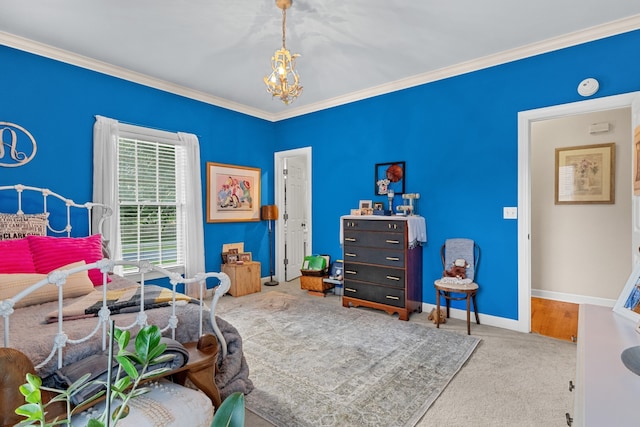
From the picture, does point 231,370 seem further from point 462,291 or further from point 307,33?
point 307,33

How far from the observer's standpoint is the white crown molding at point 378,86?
2820 mm

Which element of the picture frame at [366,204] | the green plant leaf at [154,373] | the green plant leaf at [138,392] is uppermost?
the picture frame at [366,204]

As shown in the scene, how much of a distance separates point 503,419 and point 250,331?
2.18m

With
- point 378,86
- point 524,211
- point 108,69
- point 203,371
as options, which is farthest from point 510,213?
point 108,69

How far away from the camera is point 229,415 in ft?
2.02

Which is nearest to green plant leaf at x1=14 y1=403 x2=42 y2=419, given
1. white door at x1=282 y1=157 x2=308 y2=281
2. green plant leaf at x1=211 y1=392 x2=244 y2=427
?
green plant leaf at x1=211 y1=392 x2=244 y2=427

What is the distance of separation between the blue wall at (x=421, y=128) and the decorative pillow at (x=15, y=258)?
3.36ft

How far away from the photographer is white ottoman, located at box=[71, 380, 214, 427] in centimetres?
126

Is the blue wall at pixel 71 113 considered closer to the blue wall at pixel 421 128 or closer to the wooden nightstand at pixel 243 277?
the blue wall at pixel 421 128

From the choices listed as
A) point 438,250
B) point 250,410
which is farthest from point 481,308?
point 250,410

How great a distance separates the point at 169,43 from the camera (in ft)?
9.93

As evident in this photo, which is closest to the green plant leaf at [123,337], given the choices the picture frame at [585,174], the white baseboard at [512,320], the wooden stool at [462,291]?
the wooden stool at [462,291]

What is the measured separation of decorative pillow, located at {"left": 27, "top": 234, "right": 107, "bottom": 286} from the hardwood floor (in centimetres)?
399

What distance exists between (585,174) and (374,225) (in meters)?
2.67
